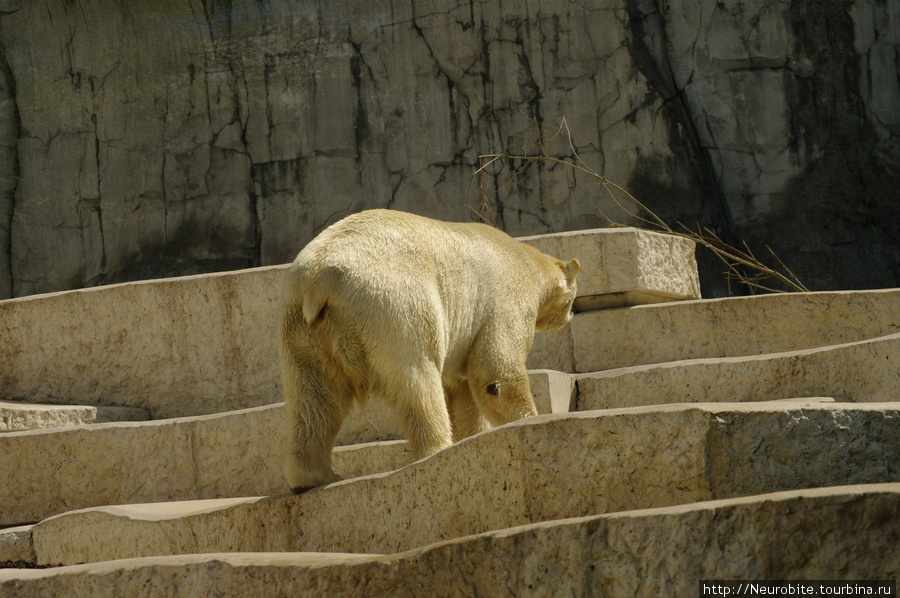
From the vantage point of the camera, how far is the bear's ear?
5.56 metres

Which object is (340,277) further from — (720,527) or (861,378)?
(861,378)

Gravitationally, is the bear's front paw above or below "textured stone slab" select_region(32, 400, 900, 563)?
below

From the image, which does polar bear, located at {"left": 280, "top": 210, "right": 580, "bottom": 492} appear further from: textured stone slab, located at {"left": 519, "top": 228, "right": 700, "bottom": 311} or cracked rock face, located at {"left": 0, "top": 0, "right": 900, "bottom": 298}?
cracked rock face, located at {"left": 0, "top": 0, "right": 900, "bottom": 298}

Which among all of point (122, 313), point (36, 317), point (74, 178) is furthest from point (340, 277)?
point (74, 178)

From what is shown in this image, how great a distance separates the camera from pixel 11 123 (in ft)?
39.9

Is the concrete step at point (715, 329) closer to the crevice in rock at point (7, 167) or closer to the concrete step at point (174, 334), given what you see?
the concrete step at point (174, 334)

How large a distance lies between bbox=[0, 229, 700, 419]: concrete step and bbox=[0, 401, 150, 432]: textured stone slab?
11 centimetres

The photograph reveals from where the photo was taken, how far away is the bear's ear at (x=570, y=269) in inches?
219

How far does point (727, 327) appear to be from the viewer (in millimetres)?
6191

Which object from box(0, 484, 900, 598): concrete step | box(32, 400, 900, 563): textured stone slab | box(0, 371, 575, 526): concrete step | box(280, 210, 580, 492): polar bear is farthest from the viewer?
box(0, 371, 575, 526): concrete step

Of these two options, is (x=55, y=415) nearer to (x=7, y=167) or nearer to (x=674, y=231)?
(x=7, y=167)

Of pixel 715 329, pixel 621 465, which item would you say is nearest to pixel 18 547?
pixel 621 465

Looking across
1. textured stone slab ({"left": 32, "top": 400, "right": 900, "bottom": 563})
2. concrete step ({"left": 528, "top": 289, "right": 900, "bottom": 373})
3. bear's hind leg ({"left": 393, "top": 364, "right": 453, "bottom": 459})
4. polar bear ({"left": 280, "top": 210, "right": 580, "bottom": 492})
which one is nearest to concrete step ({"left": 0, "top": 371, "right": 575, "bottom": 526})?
concrete step ({"left": 528, "top": 289, "right": 900, "bottom": 373})

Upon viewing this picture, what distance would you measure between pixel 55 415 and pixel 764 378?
4.27 m
